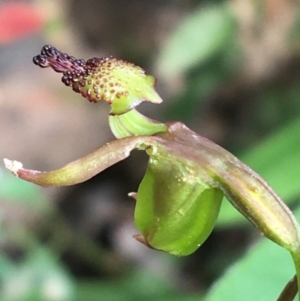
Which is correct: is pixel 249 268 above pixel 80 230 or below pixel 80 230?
below

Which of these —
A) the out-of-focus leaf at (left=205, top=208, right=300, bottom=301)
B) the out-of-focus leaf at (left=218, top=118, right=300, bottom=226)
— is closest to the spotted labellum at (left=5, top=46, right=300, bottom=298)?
the out-of-focus leaf at (left=205, top=208, right=300, bottom=301)

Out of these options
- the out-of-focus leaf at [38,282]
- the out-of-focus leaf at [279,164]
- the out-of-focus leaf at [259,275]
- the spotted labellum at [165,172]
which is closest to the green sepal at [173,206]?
the spotted labellum at [165,172]

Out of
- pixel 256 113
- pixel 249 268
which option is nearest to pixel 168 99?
pixel 256 113

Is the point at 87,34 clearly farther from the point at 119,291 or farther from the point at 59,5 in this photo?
the point at 119,291

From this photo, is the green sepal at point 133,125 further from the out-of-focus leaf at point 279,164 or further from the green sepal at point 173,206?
the out-of-focus leaf at point 279,164

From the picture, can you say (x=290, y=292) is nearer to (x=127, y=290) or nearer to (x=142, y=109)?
(x=127, y=290)

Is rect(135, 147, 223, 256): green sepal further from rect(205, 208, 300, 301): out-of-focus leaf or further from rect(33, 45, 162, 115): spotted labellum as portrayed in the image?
rect(205, 208, 300, 301): out-of-focus leaf

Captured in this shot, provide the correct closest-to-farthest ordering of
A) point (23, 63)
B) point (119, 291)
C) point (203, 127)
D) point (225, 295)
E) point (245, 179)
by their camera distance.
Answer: point (245, 179), point (225, 295), point (119, 291), point (203, 127), point (23, 63)

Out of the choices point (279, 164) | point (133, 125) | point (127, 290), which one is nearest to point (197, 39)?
point (279, 164)
